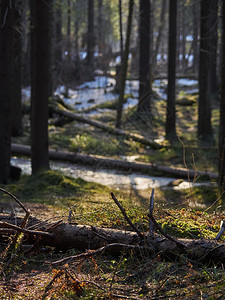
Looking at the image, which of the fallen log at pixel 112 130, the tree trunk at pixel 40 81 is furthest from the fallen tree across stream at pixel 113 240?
the fallen log at pixel 112 130

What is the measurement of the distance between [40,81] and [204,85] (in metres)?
8.66

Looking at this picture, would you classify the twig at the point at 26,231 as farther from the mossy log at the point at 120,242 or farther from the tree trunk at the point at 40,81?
the tree trunk at the point at 40,81

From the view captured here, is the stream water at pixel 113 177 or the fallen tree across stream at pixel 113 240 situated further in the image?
the stream water at pixel 113 177

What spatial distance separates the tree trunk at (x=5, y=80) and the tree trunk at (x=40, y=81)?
30.5 inches

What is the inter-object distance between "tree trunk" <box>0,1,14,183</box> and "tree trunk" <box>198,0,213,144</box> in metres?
8.98

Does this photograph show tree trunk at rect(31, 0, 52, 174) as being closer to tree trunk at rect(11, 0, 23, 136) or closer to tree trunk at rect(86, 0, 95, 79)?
tree trunk at rect(11, 0, 23, 136)

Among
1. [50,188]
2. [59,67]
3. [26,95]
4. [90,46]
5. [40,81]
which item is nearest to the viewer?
[50,188]

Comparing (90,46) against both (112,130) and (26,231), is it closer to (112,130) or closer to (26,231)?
(112,130)

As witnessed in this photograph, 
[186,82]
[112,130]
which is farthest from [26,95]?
[186,82]

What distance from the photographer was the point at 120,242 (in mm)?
3879

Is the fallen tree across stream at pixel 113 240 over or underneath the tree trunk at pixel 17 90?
underneath

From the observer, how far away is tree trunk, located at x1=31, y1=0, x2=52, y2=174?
377 inches

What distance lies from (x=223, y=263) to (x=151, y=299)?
3.36ft

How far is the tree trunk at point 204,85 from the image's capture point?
1541 centimetres
